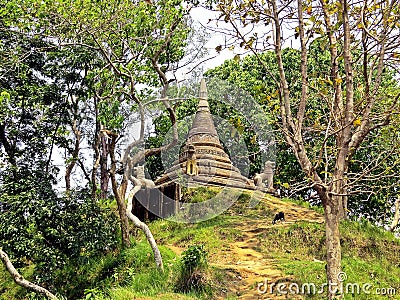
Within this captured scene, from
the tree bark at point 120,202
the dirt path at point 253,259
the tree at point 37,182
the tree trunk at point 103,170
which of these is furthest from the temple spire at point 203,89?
the tree bark at point 120,202

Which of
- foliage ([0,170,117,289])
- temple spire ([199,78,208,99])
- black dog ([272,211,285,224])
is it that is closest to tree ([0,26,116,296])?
foliage ([0,170,117,289])

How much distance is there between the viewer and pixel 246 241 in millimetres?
12930

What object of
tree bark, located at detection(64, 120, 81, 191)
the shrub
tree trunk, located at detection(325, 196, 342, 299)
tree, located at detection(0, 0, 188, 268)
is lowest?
the shrub

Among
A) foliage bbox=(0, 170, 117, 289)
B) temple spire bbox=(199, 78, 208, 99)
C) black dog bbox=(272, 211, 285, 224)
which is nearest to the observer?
foliage bbox=(0, 170, 117, 289)

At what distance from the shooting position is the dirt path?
9.14 metres

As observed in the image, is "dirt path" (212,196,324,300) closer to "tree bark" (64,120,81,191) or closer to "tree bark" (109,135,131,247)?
"tree bark" (109,135,131,247)

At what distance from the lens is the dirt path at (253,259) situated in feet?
30.0

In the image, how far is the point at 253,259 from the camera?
11.4 meters

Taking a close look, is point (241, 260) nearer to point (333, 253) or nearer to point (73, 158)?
point (333, 253)

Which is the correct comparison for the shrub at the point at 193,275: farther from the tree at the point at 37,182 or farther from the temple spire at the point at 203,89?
the temple spire at the point at 203,89

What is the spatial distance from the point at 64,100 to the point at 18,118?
1597 mm

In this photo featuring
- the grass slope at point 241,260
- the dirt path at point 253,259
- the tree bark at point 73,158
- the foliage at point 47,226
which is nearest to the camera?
the grass slope at point 241,260

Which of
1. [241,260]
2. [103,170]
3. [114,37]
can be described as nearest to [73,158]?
[114,37]

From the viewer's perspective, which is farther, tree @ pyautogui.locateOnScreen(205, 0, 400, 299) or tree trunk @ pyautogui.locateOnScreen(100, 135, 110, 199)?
tree trunk @ pyautogui.locateOnScreen(100, 135, 110, 199)
